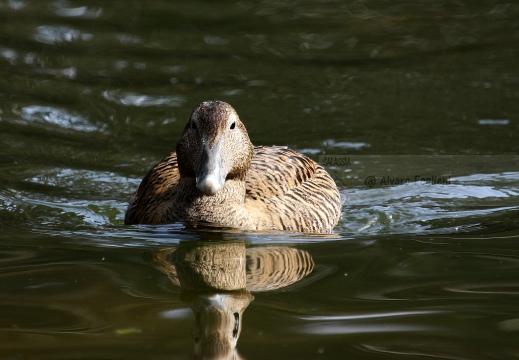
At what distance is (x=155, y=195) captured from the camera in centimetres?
805

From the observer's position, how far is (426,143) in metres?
11.2

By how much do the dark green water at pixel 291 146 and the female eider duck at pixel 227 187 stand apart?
245 mm

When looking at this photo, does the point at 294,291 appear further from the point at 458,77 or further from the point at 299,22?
the point at 299,22

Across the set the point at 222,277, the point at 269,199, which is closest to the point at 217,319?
the point at 222,277

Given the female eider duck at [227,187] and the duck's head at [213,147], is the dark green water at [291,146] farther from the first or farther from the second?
the duck's head at [213,147]

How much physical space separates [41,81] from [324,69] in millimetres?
3844

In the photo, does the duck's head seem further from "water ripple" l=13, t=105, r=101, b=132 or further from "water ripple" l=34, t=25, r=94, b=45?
"water ripple" l=34, t=25, r=94, b=45

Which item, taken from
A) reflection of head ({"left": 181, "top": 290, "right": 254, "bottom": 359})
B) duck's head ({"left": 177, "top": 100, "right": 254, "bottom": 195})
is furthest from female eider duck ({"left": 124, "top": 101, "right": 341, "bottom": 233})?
reflection of head ({"left": 181, "top": 290, "right": 254, "bottom": 359})

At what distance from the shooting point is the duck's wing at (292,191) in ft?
25.5

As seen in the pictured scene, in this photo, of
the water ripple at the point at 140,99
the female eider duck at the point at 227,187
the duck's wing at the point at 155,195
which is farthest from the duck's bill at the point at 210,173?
the water ripple at the point at 140,99

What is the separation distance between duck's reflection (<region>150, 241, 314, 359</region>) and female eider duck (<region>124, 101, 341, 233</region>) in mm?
492

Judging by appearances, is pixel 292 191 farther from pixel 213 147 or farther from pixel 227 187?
pixel 213 147

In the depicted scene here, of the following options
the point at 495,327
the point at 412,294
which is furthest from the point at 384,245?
the point at 495,327

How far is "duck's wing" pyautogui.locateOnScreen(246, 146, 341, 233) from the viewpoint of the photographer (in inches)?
307
